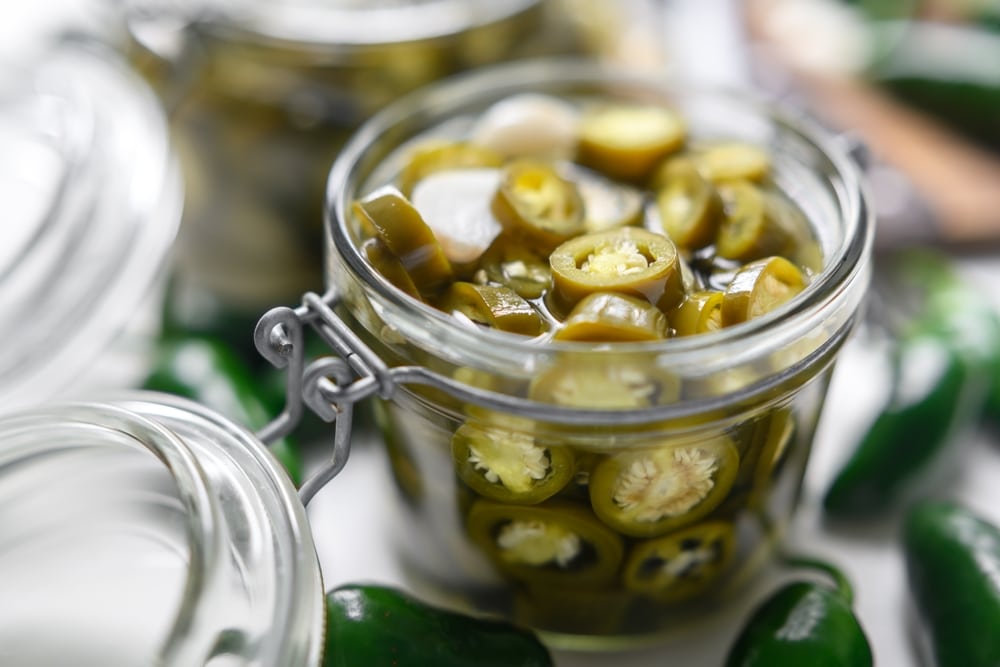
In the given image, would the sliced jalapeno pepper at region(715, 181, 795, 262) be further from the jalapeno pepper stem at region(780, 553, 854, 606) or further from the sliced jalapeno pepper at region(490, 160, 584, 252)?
the jalapeno pepper stem at region(780, 553, 854, 606)

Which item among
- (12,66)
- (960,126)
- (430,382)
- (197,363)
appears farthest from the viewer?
(960,126)

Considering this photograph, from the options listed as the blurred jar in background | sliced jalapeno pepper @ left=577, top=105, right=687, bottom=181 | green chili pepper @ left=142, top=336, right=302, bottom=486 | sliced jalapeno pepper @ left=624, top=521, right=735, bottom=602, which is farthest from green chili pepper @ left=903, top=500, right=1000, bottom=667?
the blurred jar in background

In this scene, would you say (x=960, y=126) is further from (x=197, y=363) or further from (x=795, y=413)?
(x=197, y=363)

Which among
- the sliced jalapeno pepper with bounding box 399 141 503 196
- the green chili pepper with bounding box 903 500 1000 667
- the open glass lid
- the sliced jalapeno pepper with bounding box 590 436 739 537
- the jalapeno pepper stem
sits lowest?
the jalapeno pepper stem

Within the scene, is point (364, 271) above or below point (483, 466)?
above

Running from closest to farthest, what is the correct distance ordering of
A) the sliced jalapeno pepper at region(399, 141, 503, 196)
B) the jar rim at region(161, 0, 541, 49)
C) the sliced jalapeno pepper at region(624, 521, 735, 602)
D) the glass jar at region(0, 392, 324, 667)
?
the glass jar at region(0, 392, 324, 667)
the sliced jalapeno pepper at region(624, 521, 735, 602)
the sliced jalapeno pepper at region(399, 141, 503, 196)
the jar rim at region(161, 0, 541, 49)

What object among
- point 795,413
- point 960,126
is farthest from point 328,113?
point 960,126
